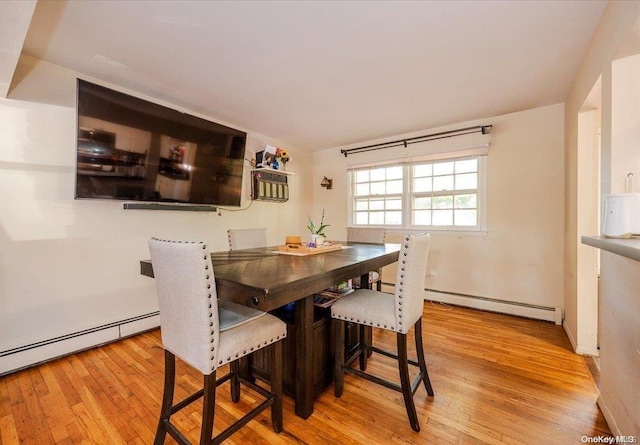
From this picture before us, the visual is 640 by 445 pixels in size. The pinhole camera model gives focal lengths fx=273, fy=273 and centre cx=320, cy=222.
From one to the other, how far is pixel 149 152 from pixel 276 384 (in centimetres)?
236

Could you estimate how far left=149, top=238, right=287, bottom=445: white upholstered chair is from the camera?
112 centimetres

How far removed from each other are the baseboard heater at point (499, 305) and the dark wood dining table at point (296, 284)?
2.13m

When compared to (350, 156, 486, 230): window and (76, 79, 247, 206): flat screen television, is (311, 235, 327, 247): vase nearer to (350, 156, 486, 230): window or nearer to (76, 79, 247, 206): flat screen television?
(76, 79, 247, 206): flat screen television

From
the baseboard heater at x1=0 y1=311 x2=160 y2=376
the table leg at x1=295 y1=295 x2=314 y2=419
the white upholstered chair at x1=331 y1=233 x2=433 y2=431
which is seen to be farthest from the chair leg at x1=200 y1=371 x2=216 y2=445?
the baseboard heater at x1=0 y1=311 x2=160 y2=376

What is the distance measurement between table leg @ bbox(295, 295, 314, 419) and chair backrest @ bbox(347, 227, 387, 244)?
5.47ft

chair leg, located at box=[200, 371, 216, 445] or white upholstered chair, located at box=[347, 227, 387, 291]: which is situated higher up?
white upholstered chair, located at box=[347, 227, 387, 291]

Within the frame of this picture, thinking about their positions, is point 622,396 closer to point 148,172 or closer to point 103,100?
point 148,172

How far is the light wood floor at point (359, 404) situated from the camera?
4.71 ft

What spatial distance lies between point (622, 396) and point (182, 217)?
3567 millimetres

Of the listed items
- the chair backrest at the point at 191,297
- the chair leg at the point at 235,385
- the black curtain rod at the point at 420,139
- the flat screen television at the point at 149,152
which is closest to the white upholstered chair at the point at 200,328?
the chair backrest at the point at 191,297

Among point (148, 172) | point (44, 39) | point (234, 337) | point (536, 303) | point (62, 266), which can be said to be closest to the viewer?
point (234, 337)

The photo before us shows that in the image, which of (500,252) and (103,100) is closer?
(103,100)

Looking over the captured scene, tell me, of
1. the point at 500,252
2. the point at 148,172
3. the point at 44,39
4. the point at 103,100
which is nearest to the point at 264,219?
the point at 148,172

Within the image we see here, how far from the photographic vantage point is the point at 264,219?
400 cm
